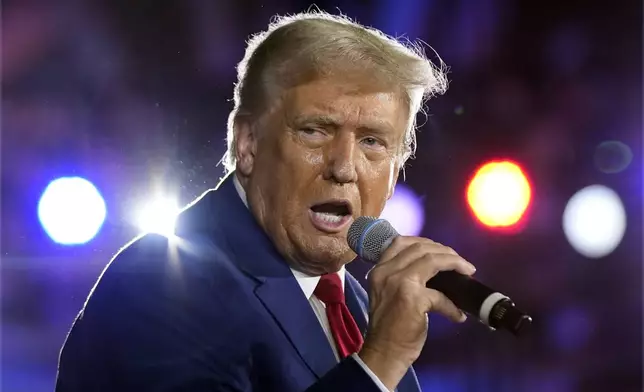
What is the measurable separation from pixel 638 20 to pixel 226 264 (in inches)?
91.1

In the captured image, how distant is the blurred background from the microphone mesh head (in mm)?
1130

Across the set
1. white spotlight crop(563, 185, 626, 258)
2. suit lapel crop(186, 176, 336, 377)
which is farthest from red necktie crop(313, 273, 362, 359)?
white spotlight crop(563, 185, 626, 258)

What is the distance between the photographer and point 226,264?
157 centimetres

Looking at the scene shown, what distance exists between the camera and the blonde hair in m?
1.75

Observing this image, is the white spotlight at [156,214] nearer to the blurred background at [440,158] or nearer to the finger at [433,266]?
the blurred background at [440,158]

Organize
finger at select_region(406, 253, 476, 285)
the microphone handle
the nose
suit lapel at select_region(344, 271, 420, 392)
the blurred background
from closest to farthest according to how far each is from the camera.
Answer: the microphone handle, finger at select_region(406, 253, 476, 285), the nose, suit lapel at select_region(344, 271, 420, 392), the blurred background

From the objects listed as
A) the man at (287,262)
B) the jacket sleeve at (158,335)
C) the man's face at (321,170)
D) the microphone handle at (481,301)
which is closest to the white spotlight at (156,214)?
the man at (287,262)

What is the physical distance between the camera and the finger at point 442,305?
131cm

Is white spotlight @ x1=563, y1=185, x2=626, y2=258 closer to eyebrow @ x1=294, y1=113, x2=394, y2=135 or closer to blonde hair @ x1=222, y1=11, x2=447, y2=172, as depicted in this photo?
blonde hair @ x1=222, y1=11, x2=447, y2=172

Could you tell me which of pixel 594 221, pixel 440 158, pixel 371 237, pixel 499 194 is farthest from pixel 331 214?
pixel 594 221

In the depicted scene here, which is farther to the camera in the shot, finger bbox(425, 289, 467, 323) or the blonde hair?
the blonde hair

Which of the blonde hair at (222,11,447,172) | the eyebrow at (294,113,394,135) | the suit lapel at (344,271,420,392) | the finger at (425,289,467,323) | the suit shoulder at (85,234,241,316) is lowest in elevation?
the suit lapel at (344,271,420,392)

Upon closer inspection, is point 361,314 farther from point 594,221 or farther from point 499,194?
point 594,221

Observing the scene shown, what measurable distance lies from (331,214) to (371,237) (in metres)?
0.23
